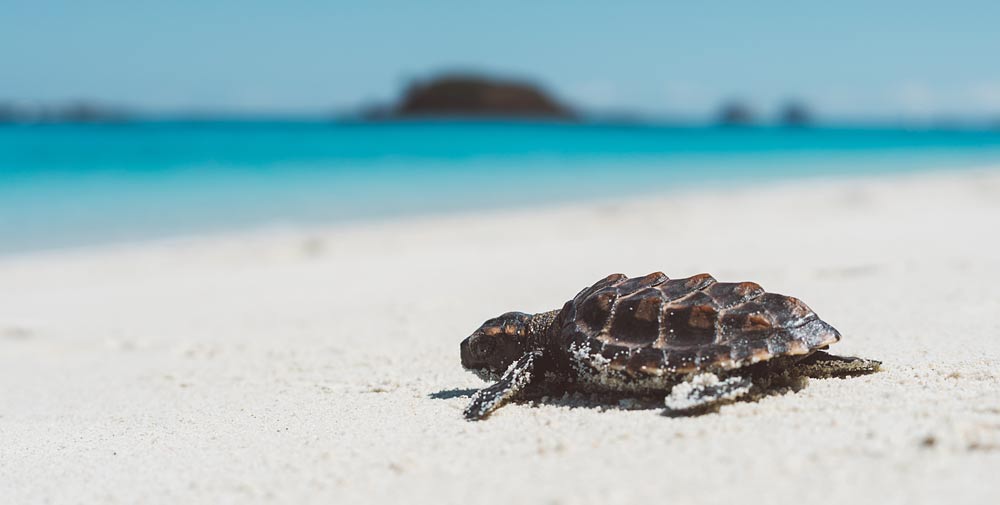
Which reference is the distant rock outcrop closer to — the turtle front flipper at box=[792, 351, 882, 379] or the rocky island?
the rocky island

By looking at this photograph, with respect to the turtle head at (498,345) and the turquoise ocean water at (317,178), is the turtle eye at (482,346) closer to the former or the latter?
the turtle head at (498,345)

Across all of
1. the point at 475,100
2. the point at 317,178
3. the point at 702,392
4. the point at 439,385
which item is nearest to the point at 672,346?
the point at 702,392

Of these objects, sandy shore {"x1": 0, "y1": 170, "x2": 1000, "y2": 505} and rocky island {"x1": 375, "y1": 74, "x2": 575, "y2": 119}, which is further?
rocky island {"x1": 375, "y1": 74, "x2": 575, "y2": 119}

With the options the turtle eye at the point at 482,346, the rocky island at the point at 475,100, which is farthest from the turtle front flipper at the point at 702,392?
the rocky island at the point at 475,100

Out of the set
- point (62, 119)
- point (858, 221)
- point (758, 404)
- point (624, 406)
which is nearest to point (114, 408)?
point (624, 406)

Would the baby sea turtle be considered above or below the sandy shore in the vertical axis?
above

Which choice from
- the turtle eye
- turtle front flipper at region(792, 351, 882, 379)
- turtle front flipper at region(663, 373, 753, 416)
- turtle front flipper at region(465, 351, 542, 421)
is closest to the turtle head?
the turtle eye
